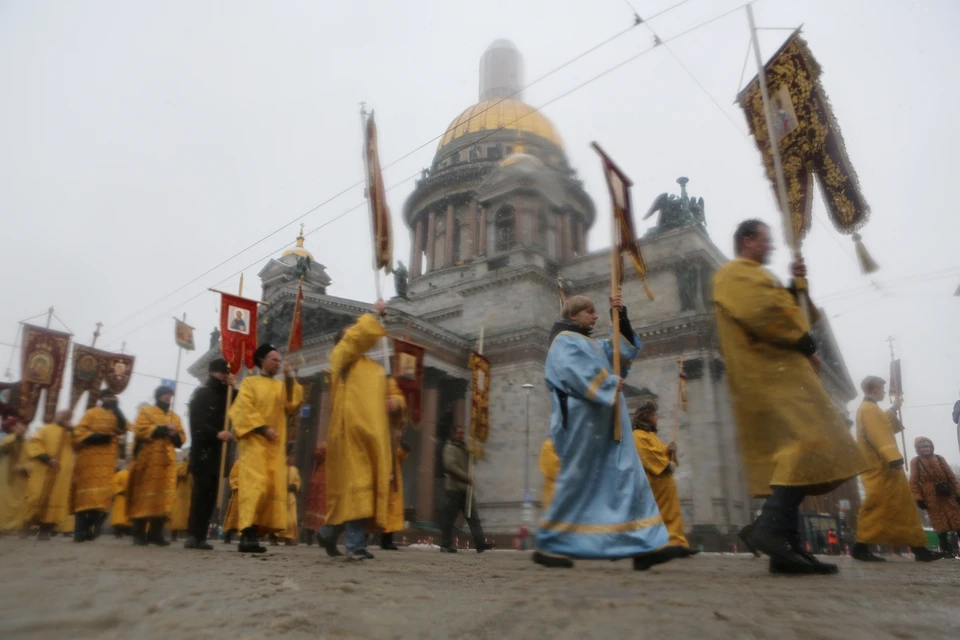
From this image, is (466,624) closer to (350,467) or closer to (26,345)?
(350,467)

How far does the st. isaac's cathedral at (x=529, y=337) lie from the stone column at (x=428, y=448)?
0.14ft

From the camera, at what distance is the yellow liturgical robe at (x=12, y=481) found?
31.0ft

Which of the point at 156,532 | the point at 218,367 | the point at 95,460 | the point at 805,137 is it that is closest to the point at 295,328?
the point at 218,367

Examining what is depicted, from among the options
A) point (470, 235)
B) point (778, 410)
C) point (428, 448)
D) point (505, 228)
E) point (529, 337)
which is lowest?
point (778, 410)

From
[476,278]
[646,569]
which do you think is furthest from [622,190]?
[476,278]

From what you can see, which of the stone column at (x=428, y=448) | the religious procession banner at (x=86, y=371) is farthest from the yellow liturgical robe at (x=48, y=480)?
the stone column at (x=428, y=448)

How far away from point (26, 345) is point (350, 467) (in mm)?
9528

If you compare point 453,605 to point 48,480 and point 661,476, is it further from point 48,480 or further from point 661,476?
point 48,480

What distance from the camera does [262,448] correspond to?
570 centimetres

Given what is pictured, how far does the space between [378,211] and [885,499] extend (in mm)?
5697

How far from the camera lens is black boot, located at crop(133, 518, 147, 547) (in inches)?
282

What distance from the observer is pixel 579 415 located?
14.2 feet

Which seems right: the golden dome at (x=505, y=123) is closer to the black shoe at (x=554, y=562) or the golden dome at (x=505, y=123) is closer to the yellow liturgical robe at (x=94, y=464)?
the yellow liturgical robe at (x=94, y=464)

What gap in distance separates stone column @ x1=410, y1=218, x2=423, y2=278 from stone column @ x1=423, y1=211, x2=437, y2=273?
44 cm
